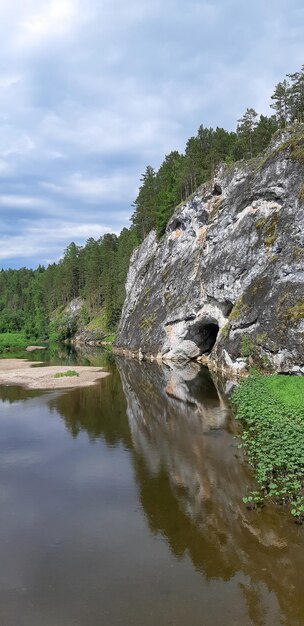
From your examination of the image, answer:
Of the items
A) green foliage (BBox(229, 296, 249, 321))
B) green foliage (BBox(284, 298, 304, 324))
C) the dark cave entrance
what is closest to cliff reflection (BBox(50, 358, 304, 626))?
green foliage (BBox(284, 298, 304, 324))

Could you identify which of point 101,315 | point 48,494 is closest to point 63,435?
point 48,494

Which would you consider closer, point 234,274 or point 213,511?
point 213,511

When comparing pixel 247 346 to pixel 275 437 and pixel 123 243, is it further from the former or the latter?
pixel 123 243

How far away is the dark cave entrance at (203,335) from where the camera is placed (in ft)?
194

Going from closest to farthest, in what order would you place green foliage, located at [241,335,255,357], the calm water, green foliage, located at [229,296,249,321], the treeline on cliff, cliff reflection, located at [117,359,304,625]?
the calm water < cliff reflection, located at [117,359,304,625] < green foliage, located at [241,335,255,357] < green foliage, located at [229,296,249,321] < the treeline on cliff

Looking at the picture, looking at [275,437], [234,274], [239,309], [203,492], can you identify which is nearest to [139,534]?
[203,492]

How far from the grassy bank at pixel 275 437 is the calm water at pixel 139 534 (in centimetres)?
67

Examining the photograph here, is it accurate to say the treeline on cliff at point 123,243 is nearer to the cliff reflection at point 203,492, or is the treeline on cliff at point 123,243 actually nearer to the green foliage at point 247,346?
the green foliage at point 247,346

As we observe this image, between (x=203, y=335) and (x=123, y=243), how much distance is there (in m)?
54.0

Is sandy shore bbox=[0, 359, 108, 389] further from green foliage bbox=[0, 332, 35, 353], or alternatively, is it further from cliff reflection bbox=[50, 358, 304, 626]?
green foliage bbox=[0, 332, 35, 353]

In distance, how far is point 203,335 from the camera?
6109 centimetres

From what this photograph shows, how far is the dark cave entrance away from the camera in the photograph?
194 feet

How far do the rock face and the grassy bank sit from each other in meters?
6.25

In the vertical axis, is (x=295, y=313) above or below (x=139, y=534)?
above
